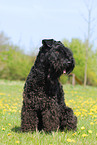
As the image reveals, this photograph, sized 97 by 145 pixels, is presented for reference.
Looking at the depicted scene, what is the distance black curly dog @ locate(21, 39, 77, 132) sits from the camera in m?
3.33

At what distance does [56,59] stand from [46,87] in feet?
1.87

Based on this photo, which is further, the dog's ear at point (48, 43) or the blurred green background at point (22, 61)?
the blurred green background at point (22, 61)

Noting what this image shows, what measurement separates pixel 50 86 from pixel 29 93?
39 centimetres

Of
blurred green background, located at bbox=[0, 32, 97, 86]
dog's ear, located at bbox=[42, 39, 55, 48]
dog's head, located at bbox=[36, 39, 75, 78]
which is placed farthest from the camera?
blurred green background, located at bbox=[0, 32, 97, 86]

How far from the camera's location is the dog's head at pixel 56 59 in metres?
3.28

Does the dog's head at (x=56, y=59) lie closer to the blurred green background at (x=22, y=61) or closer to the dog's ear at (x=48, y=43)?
the dog's ear at (x=48, y=43)

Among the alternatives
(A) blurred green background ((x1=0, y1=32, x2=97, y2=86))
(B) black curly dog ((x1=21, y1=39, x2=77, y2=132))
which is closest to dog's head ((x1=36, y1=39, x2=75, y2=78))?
(B) black curly dog ((x1=21, y1=39, x2=77, y2=132))

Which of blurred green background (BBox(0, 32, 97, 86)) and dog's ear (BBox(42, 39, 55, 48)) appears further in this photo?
blurred green background (BBox(0, 32, 97, 86))

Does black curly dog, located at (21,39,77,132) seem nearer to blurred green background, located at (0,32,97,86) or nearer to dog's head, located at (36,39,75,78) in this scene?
dog's head, located at (36,39,75,78)

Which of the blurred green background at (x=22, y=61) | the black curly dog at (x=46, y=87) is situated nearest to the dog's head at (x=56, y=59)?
the black curly dog at (x=46, y=87)

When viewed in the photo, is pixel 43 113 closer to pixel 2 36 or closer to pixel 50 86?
pixel 50 86

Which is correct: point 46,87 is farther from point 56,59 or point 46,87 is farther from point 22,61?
point 22,61

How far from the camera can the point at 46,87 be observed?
11.7ft

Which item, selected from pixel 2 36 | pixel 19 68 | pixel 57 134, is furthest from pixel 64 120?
pixel 2 36
